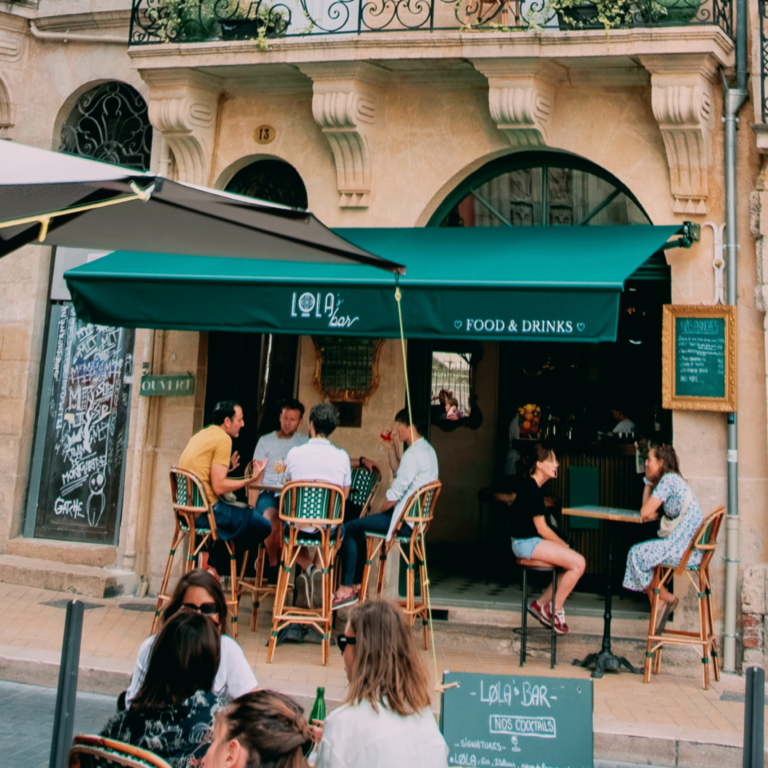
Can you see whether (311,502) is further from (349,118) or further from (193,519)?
(349,118)

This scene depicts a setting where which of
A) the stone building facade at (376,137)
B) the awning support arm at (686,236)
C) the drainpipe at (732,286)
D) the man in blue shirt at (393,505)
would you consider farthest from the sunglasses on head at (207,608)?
the awning support arm at (686,236)

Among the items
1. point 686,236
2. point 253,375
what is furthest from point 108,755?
point 253,375

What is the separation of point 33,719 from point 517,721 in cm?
324

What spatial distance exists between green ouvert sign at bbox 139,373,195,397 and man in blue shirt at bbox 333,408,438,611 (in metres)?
2.31

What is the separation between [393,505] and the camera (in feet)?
26.8

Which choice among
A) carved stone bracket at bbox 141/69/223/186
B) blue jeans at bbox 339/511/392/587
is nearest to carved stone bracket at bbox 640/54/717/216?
blue jeans at bbox 339/511/392/587

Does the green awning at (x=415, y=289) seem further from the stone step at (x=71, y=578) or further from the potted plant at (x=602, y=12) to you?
the stone step at (x=71, y=578)

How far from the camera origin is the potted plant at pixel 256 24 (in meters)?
9.03

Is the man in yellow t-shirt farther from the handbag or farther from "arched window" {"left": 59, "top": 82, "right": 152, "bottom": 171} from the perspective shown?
"arched window" {"left": 59, "top": 82, "right": 152, "bottom": 171}

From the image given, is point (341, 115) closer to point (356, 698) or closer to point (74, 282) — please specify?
point (74, 282)

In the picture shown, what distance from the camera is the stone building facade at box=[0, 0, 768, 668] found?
802 cm

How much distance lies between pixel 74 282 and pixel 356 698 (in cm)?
552

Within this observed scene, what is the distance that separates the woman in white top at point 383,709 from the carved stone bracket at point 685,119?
227 inches

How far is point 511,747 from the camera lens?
445 centimetres
